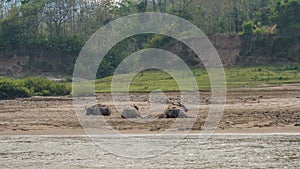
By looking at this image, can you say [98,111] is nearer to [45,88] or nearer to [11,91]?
[11,91]

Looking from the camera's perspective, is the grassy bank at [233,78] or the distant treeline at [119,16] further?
the distant treeline at [119,16]

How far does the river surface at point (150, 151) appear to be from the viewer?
622 inches

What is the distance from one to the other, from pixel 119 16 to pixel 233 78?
26868 mm

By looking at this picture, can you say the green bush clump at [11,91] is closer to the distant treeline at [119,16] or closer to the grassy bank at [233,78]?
the grassy bank at [233,78]

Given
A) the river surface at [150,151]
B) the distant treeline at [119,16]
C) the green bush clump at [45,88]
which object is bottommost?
the green bush clump at [45,88]

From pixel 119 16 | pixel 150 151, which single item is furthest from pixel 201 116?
pixel 119 16

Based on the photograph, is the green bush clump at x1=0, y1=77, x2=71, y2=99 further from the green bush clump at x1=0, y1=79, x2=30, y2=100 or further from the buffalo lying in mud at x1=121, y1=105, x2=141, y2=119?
the buffalo lying in mud at x1=121, y1=105, x2=141, y2=119

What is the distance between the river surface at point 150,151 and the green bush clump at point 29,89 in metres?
15.2

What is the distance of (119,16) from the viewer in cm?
6550

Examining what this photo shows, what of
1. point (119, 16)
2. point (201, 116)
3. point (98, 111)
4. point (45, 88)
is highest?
point (119, 16)

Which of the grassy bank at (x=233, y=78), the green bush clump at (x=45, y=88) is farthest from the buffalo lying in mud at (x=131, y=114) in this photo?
the green bush clump at (x=45, y=88)

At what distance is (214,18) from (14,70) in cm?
2091

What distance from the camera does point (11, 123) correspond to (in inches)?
934

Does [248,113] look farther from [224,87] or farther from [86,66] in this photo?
[86,66]
